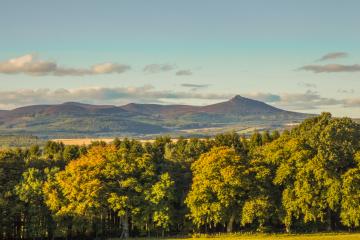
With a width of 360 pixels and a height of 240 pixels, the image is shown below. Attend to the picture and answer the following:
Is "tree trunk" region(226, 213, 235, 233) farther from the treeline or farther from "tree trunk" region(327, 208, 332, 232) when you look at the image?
"tree trunk" region(327, 208, 332, 232)

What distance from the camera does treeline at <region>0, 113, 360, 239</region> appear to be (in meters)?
94.0

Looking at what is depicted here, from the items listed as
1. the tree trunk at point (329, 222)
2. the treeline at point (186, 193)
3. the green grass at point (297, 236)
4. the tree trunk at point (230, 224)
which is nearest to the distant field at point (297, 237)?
the green grass at point (297, 236)

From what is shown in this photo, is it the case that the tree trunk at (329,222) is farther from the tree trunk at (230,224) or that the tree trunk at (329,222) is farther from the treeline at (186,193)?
the tree trunk at (230,224)

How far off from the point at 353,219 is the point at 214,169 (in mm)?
24547

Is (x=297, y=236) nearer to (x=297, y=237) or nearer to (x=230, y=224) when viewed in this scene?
(x=297, y=237)

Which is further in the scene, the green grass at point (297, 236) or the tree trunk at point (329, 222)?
the tree trunk at point (329, 222)

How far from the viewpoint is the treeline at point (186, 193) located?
308ft

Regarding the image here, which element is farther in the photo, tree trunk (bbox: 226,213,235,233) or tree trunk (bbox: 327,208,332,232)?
tree trunk (bbox: 327,208,332,232)

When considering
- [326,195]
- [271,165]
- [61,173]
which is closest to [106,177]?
[61,173]

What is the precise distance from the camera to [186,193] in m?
103

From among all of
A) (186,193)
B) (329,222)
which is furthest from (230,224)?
(329,222)

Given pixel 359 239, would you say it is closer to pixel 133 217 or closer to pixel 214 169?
pixel 214 169

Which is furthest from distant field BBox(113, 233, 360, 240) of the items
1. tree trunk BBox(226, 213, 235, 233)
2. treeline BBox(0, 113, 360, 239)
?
tree trunk BBox(226, 213, 235, 233)

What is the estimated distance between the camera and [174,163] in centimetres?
10894
